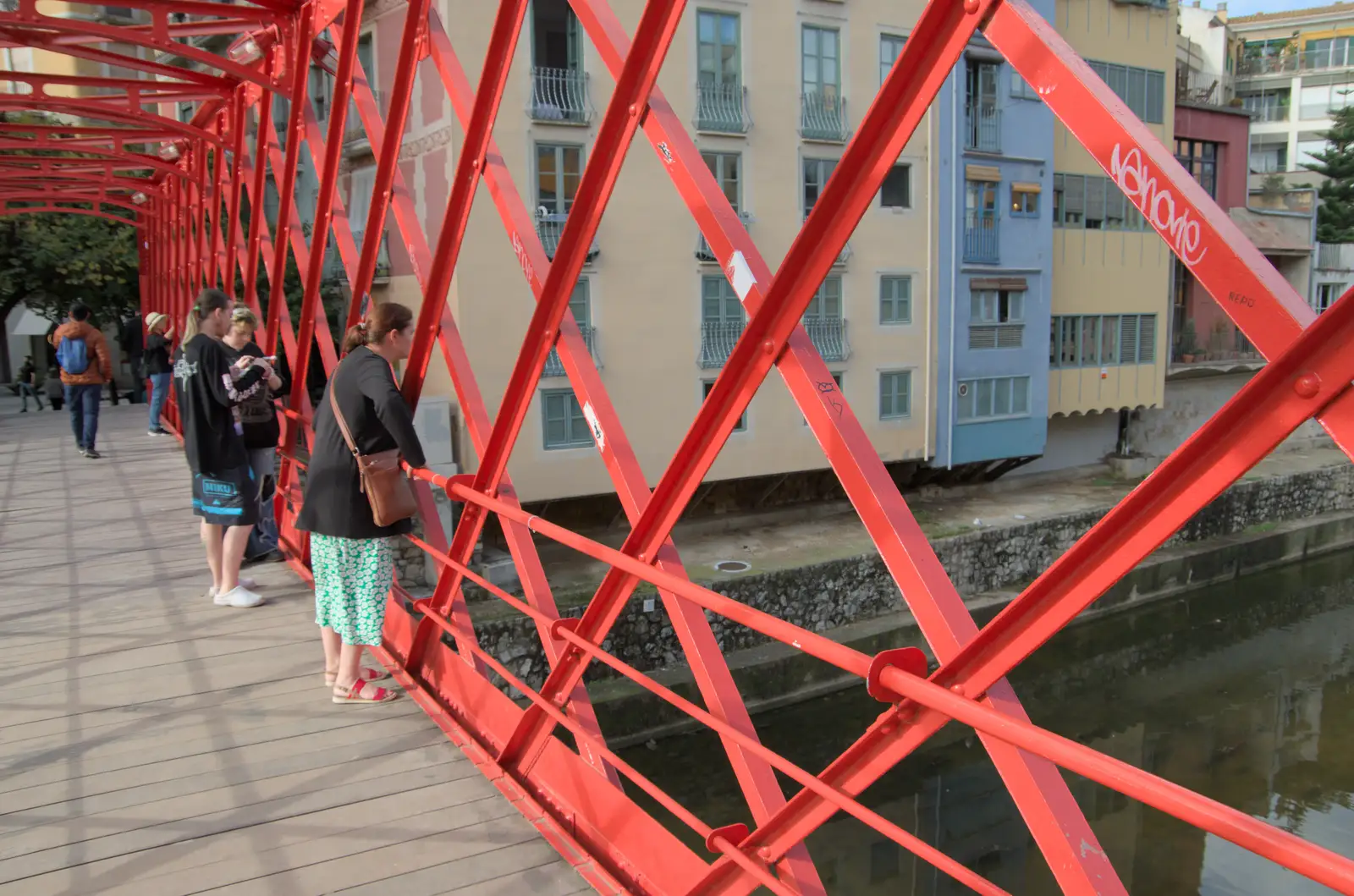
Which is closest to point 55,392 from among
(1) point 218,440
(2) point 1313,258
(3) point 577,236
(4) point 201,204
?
(4) point 201,204

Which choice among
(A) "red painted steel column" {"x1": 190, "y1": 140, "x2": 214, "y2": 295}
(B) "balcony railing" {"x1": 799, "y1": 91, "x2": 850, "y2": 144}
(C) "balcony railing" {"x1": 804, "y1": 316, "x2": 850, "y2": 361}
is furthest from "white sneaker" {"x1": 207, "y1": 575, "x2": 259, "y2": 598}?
(B) "balcony railing" {"x1": 799, "y1": 91, "x2": 850, "y2": 144}

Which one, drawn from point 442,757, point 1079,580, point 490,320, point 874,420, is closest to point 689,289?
point 490,320

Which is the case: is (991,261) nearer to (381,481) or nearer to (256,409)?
(256,409)

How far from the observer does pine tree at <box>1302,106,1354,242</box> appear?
95.7 ft

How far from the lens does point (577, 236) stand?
3072mm

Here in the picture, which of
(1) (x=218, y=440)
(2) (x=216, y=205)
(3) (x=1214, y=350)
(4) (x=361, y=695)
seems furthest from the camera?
(3) (x=1214, y=350)

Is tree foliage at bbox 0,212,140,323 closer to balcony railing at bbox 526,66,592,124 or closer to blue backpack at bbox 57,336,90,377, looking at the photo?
balcony railing at bbox 526,66,592,124

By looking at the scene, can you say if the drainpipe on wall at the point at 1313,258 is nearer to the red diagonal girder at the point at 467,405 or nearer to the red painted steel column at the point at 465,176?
the red diagonal girder at the point at 467,405

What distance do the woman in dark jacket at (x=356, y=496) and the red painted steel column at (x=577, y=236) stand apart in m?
0.27

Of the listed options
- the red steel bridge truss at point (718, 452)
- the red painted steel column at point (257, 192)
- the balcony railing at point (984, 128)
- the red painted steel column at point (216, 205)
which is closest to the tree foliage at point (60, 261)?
the red painted steel column at point (216, 205)

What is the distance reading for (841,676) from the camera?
45.9 feet

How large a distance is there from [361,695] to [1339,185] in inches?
1303

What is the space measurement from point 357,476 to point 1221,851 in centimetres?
1124

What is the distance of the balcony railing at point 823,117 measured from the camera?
53.0 feet
